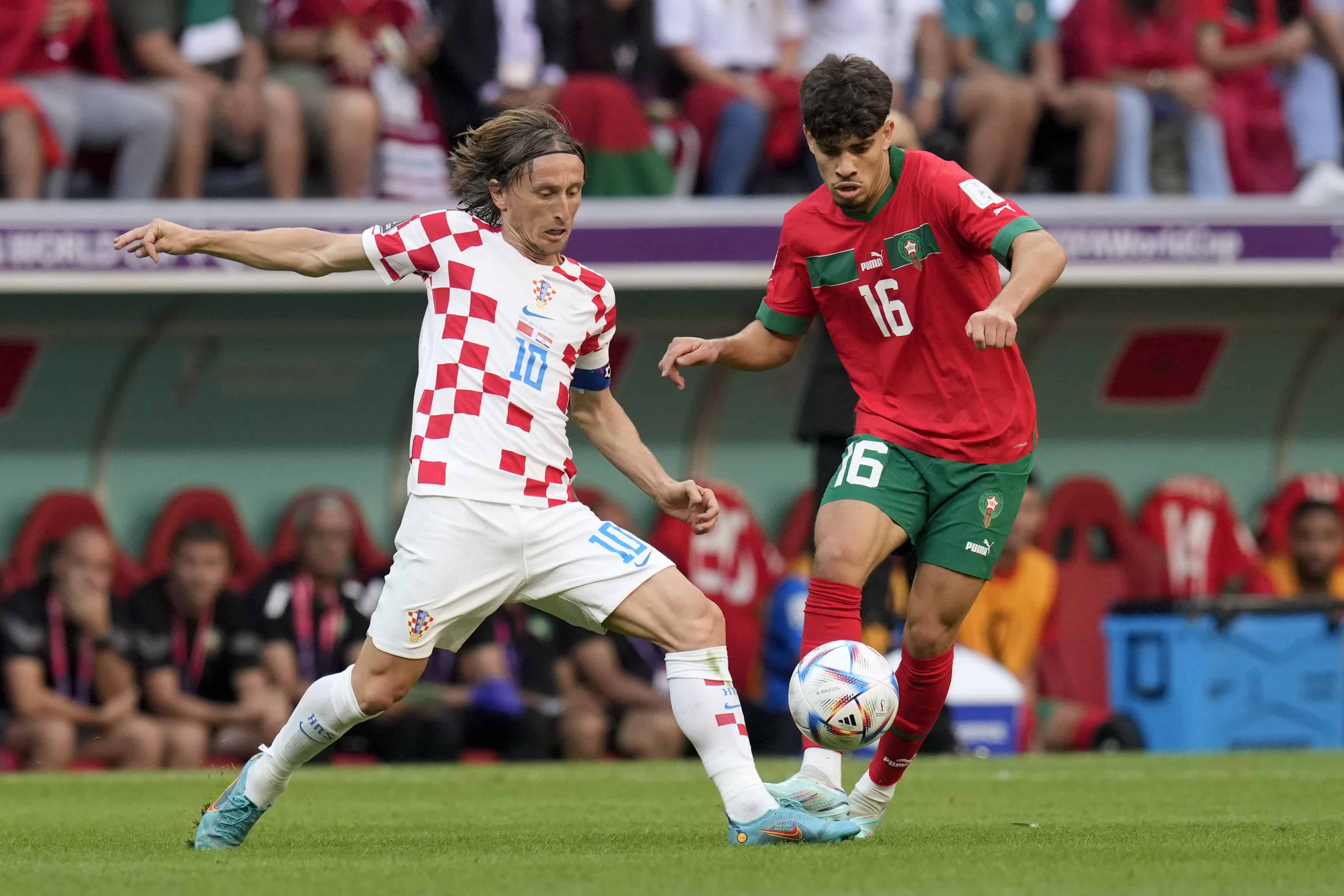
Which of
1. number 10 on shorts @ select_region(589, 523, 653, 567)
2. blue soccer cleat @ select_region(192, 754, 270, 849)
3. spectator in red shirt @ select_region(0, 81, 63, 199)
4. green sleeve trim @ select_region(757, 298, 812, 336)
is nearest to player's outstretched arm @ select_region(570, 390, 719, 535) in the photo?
number 10 on shorts @ select_region(589, 523, 653, 567)

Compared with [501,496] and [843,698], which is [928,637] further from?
[501,496]

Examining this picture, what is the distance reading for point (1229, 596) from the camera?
468 inches

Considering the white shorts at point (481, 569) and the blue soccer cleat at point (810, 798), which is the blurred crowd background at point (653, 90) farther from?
the blue soccer cleat at point (810, 798)

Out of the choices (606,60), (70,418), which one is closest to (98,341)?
(70,418)

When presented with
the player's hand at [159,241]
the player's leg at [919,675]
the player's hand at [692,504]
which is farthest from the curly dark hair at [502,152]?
the player's leg at [919,675]

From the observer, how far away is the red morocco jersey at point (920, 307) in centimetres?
564

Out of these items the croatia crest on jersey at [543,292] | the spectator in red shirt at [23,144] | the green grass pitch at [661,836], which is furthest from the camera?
the spectator in red shirt at [23,144]

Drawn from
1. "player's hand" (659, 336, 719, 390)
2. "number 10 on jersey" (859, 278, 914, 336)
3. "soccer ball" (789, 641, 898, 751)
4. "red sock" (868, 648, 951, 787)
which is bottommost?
"red sock" (868, 648, 951, 787)

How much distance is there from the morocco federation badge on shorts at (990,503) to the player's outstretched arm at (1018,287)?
1.37ft

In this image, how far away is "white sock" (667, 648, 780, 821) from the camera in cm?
511

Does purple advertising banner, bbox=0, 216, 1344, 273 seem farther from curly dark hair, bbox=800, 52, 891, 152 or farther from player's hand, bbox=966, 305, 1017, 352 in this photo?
player's hand, bbox=966, 305, 1017, 352

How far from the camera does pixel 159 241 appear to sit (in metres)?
5.05

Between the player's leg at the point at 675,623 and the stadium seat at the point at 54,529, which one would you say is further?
the stadium seat at the point at 54,529

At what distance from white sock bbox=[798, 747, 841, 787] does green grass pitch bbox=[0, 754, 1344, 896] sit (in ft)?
0.70
